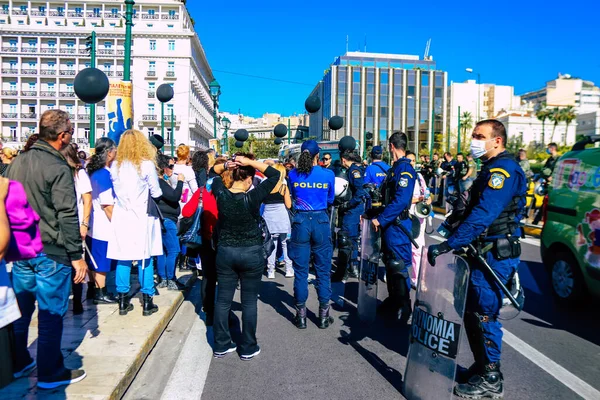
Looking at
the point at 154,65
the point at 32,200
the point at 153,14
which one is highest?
the point at 153,14

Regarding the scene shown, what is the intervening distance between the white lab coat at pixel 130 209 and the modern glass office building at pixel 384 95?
73.6m

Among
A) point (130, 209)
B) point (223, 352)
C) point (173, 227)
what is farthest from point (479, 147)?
point (173, 227)

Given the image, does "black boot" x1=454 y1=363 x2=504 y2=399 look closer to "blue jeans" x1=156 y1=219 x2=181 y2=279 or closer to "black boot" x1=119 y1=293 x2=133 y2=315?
"black boot" x1=119 y1=293 x2=133 y2=315

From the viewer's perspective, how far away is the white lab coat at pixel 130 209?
5.47 meters

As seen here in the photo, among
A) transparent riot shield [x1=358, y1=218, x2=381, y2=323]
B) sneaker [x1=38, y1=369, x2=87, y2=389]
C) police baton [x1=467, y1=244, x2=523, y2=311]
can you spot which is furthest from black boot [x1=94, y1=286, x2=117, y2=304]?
police baton [x1=467, y1=244, x2=523, y2=311]

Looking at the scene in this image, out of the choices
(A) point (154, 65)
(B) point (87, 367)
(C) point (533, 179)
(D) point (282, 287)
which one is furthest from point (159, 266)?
(A) point (154, 65)

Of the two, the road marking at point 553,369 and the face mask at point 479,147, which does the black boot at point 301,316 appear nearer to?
the road marking at point 553,369

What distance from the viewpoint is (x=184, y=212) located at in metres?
5.91

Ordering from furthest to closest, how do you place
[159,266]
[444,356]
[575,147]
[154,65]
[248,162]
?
[154,65]
[159,266]
[575,147]
[248,162]
[444,356]

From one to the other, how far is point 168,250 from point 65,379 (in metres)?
3.32

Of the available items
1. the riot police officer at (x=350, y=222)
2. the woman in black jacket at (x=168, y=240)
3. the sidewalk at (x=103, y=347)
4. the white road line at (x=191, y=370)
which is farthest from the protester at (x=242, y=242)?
the riot police officer at (x=350, y=222)

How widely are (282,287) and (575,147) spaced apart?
4573mm

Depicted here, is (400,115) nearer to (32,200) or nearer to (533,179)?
(533,179)

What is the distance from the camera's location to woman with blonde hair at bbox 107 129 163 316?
17.9 feet
